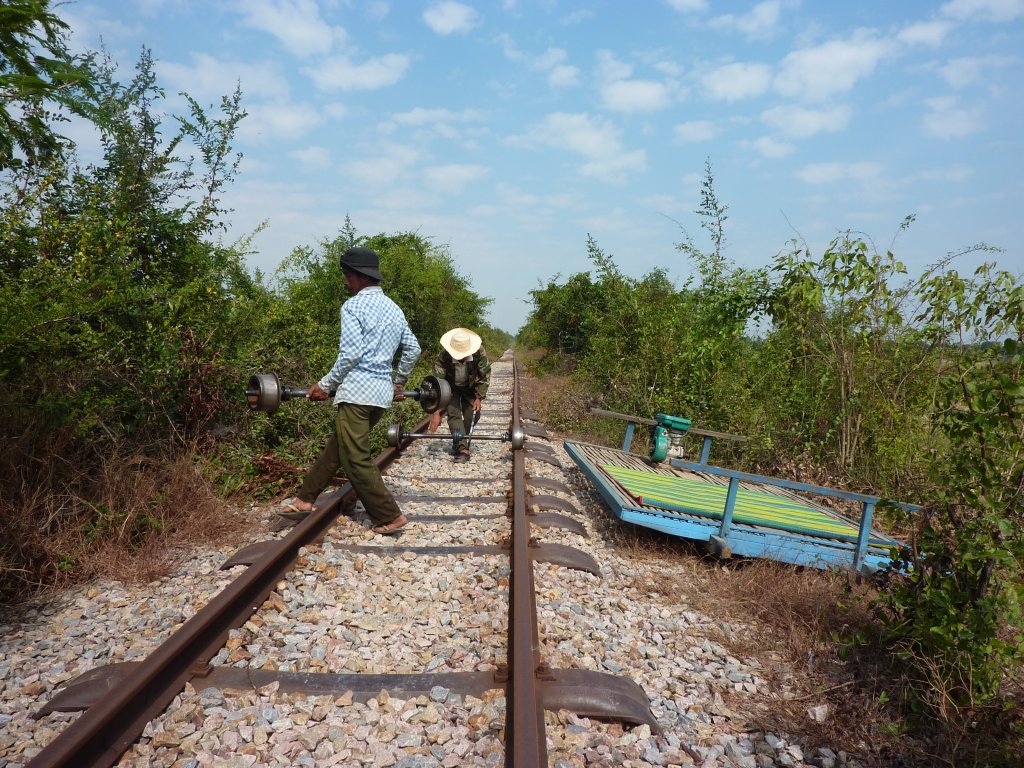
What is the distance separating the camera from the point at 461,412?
28.5ft

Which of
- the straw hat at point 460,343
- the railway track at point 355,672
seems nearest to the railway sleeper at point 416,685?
the railway track at point 355,672

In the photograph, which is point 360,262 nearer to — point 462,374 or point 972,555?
point 462,374

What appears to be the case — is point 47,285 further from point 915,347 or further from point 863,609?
point 915,347

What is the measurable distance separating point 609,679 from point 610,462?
4.54 metres

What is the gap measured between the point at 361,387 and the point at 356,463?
1.88 ft

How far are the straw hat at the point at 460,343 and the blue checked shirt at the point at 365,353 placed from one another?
305cm

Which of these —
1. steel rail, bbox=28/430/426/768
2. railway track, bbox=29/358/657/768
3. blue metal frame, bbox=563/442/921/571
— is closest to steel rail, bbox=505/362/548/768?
railway track, bbox=29/358/657/768

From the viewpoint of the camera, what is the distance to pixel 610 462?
24.2 feet

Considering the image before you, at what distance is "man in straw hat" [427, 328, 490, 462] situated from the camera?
825 cm

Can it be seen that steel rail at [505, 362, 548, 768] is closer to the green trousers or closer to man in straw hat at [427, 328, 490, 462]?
the green trousers

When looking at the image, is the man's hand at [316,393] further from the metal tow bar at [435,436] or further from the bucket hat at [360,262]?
the metal tow bar at [435,436]

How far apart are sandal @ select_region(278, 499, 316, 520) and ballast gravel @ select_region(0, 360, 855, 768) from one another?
20cm

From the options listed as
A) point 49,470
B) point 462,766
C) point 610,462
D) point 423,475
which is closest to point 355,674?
point 462,766

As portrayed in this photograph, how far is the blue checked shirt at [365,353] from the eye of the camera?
4.84 m
